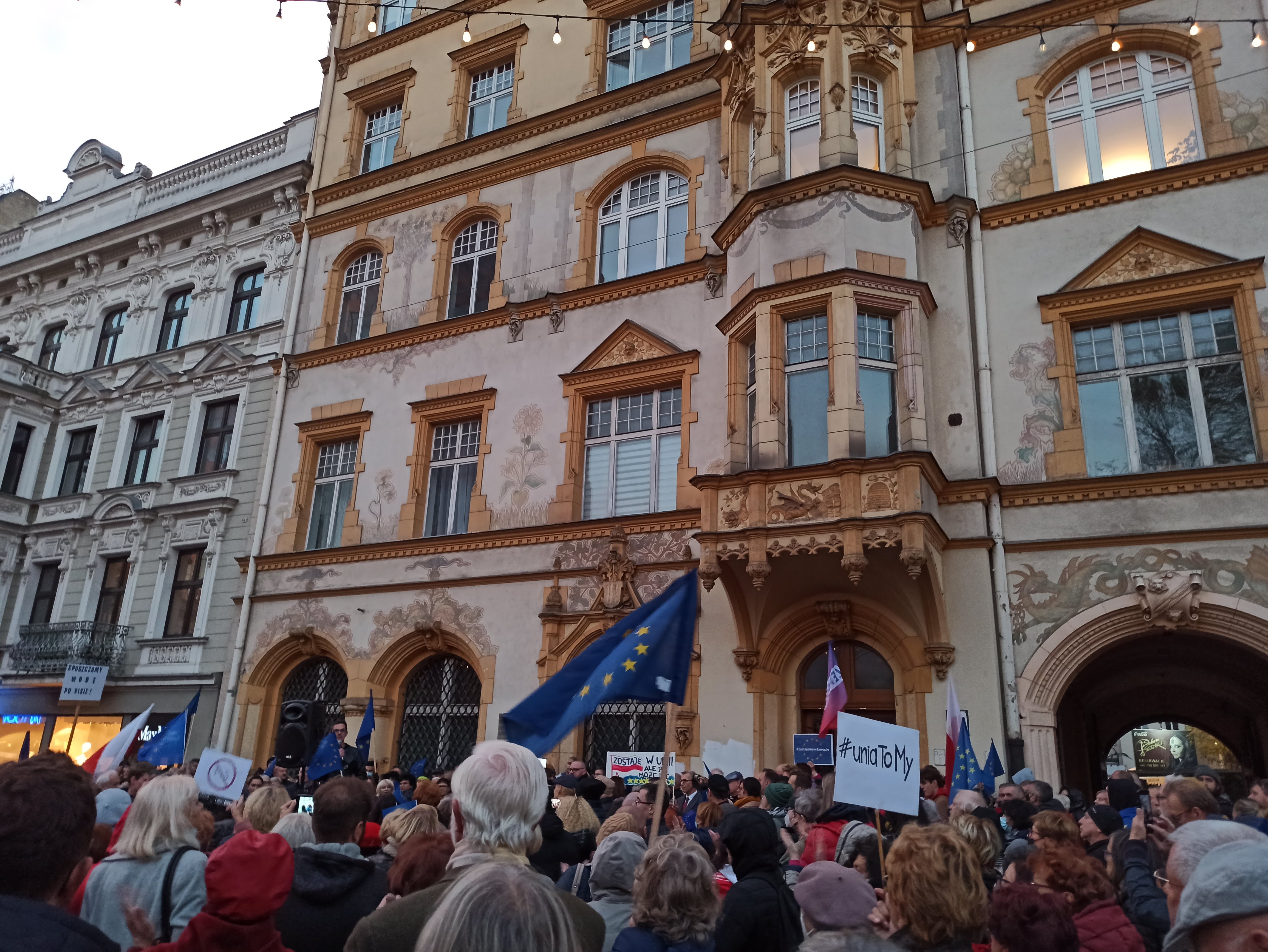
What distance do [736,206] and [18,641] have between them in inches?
794

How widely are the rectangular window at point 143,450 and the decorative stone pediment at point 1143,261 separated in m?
20.5

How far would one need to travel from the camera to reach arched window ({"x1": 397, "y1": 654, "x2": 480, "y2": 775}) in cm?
1675

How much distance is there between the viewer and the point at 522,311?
60.0 ft

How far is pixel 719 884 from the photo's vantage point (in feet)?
18.7

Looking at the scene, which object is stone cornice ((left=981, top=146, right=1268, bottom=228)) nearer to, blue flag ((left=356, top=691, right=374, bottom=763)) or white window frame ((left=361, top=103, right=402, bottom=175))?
blue flag ((left=356, top=691, right=374, bottom=763))

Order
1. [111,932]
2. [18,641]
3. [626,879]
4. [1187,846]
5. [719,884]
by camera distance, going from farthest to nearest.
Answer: [18,641] < [719,884] < [626,879] < [111,932] < [1187,846]

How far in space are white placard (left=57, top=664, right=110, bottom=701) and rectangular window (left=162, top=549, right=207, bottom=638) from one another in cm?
149

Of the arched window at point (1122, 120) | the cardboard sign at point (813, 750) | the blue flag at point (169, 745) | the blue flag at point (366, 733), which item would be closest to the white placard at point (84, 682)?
the blue flag at point (366, 733)

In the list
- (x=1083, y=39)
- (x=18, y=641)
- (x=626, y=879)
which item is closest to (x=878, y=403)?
(x=1083, y=39)

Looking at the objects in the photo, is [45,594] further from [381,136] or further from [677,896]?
[677,896]

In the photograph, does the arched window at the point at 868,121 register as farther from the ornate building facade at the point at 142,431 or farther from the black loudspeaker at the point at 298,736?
the ornate building facade at the point at 142,431

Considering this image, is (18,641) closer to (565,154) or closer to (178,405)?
(178,405)

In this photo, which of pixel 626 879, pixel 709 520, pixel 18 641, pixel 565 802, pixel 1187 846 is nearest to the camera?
pixel 1187 846

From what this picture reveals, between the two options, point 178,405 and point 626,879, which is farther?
point 178,405
